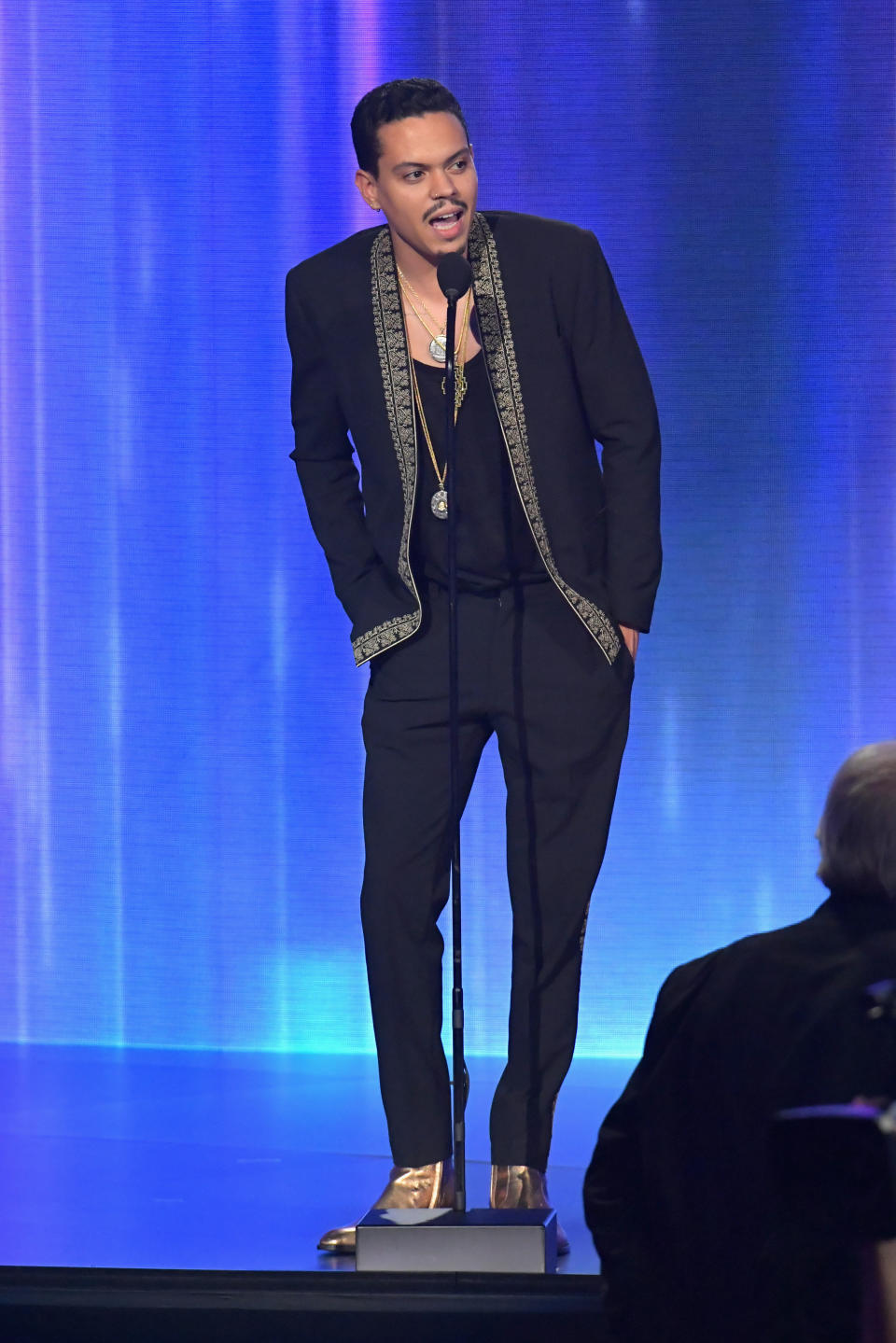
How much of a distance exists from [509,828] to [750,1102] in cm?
118

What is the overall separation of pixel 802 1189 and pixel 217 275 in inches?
130

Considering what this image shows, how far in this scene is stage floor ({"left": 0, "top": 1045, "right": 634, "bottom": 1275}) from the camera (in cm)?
280

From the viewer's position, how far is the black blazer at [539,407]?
9.21 ft

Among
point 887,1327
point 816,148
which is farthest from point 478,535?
point 816,148

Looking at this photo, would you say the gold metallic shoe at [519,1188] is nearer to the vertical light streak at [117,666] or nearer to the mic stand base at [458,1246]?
the mic stand base at [458,1246]

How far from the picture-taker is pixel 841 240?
13.7 feet

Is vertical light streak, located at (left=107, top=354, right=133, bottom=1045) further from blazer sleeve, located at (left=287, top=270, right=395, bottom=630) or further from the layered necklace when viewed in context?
the layered necklace

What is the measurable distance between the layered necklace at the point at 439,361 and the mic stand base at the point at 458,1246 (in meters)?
0.99

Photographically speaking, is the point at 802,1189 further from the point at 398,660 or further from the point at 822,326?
the point at 822,326

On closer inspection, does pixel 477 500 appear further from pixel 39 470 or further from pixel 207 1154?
pixel 39 470

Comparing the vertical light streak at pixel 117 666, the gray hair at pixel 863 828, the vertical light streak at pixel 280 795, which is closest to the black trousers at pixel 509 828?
the gray hair at pixel 863 828

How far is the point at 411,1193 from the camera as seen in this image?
274 centimetres

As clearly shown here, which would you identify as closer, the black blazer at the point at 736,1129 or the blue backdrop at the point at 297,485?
the black blazer at the point at 736,1129

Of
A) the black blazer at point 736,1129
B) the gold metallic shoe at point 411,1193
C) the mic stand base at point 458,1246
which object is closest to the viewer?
the black blazer at point 736,1129
